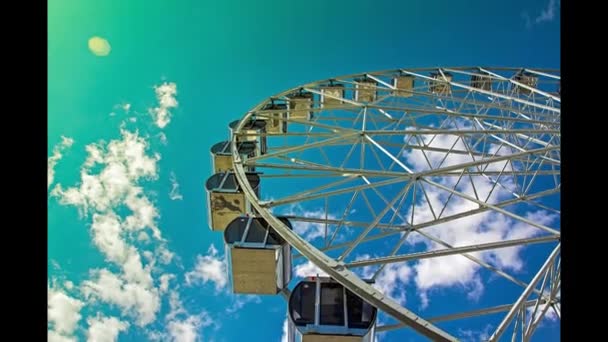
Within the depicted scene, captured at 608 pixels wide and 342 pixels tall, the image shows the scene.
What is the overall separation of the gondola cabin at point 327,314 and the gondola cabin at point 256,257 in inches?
53.0

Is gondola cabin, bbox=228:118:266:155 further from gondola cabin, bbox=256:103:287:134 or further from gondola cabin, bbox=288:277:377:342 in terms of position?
gondola cabin, bbox=288:277:377:342

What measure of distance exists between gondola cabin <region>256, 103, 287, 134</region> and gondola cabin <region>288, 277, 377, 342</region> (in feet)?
29.3

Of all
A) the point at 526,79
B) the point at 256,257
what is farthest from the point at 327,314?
the point at 526,79

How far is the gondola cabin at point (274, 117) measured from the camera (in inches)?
670

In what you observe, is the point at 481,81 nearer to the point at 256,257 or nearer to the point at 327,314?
the point at 256,257

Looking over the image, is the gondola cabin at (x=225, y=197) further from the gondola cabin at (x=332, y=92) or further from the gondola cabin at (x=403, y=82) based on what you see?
the gondola cabin at (x=403, y=82)

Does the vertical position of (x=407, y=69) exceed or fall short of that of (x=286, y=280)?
it exceeds it
